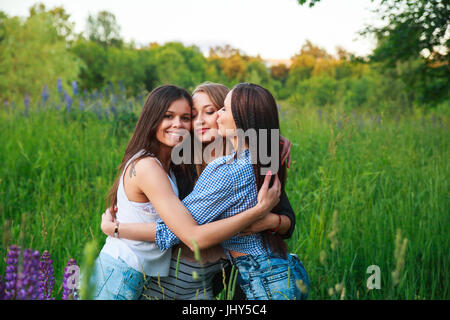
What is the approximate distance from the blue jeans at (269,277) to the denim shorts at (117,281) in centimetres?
54

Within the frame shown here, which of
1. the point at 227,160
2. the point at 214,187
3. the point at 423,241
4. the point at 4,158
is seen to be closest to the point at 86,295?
the point at 214,187

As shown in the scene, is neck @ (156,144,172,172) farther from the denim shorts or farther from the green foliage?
the green foliage

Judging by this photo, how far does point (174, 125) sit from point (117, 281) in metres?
0.99

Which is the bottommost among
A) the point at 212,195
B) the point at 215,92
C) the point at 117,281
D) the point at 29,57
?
the point at 117,281

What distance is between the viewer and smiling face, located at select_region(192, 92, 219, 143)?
2.50 meters

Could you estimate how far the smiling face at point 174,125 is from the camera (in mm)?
2309

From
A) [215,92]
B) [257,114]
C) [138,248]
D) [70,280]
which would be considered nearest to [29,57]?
[215,92]

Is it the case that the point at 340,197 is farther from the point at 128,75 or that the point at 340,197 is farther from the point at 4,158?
the point at 128,75

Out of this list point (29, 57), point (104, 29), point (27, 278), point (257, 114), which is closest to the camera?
point (27, 278)

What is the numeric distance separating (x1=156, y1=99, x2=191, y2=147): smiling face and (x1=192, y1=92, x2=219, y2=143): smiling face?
107 mm

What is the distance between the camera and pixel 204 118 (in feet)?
8.30

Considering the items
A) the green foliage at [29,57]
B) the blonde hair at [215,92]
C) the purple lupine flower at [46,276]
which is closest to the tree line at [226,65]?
the green foliage at [29,57]

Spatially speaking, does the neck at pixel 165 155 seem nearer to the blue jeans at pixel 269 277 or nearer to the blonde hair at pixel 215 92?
the blonde hair at pixel 215 92

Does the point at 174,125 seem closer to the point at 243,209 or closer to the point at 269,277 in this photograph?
the point at 243,209
